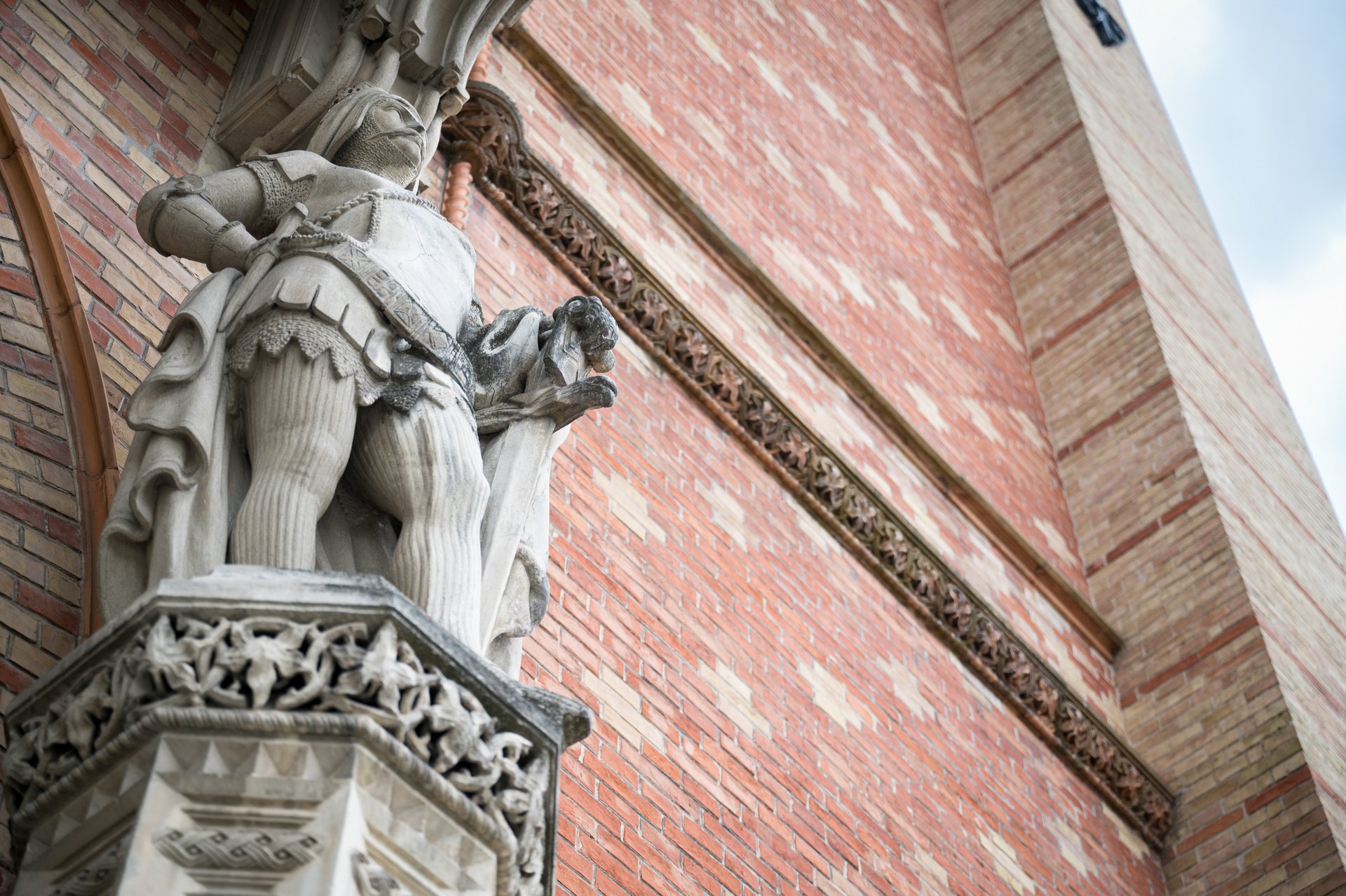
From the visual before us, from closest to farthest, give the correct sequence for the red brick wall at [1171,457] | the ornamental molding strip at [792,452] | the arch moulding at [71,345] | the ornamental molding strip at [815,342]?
1. the arch moulding at [71,345]
2. the ornamental molding strip at [792,452]
3. the ornamental molding strip at [815,342]
4. the red brick wall at [1171,457]

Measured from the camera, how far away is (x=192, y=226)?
3562 mm

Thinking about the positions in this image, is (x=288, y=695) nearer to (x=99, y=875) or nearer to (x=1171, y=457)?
(x=99, y=875)

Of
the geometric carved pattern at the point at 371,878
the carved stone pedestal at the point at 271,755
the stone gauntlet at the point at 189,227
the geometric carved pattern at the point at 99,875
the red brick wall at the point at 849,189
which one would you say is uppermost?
the red brick wall at the point at 849,189

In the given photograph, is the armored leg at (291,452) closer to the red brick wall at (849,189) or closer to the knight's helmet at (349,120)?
the knight's helmet at (349,120)

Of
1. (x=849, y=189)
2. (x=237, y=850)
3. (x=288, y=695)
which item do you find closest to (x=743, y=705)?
(x=288, y=695)

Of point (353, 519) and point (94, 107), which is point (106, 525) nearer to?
point (353, 519)

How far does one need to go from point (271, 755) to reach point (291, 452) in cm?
65

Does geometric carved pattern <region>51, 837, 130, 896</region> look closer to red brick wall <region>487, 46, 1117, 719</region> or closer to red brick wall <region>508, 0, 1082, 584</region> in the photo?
red brick wall <region>487, 46, 1117, 719</region>

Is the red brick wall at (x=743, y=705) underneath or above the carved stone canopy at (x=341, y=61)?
underneath

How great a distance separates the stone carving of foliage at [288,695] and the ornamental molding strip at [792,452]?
10.7ft

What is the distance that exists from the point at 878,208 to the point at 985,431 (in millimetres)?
1251

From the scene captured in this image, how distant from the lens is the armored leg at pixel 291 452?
9.76 feet

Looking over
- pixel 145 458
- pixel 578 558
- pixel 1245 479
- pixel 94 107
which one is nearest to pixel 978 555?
pixel 1245 479

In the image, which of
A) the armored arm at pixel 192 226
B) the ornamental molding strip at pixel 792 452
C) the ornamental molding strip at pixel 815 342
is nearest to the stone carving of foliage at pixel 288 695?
the armored arm at pixel 192 226
